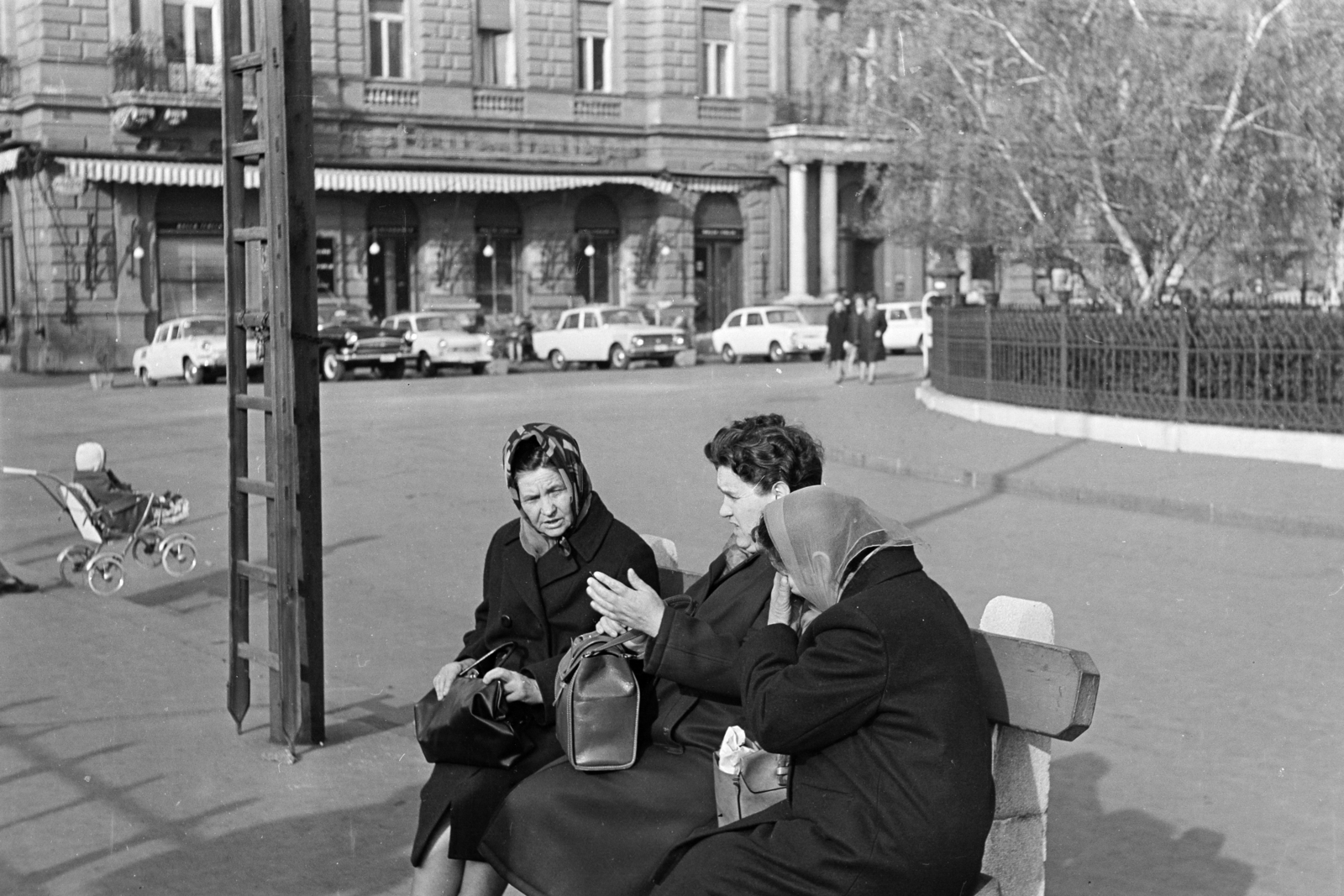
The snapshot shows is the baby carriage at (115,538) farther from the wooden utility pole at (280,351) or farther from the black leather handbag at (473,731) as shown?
the black leather handbag at (473,731)

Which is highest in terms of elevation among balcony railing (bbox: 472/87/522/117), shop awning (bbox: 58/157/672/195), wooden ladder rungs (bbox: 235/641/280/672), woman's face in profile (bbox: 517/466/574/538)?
balcony railing (bbox: 472/87/522/117)

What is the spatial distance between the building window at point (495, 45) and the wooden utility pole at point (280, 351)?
134 feet

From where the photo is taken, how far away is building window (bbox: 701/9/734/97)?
50781mm

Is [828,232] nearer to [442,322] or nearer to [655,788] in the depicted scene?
[442,322]

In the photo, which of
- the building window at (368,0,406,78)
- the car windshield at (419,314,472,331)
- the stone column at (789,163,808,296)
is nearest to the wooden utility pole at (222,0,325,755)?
the car windshield at (419,314,472,331)

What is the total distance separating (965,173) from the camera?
984 inches

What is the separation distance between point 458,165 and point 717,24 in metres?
9.77

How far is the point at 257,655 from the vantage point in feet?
21.9

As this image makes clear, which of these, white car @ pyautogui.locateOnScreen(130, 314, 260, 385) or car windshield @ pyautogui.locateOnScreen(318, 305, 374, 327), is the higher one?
car windshield @ pyautogui.locateOnScreen(318, 305, 374, 327)

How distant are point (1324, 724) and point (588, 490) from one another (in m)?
3.68

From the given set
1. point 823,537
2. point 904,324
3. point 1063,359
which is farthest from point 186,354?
point 823,537

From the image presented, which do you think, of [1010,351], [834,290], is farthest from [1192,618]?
[834,290]

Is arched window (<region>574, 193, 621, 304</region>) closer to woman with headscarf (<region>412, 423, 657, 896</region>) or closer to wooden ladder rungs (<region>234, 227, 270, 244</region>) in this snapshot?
wooden ladder rungs (<region>234, 227, 270, 244</region>)

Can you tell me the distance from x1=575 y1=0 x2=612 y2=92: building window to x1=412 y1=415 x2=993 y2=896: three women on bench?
148ft
